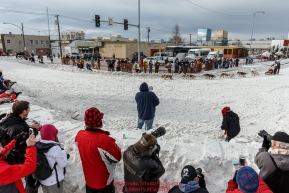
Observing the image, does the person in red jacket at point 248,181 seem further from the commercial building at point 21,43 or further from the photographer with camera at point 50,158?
the commercial building at point 21,43

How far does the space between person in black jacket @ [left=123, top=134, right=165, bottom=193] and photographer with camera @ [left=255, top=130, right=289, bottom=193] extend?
1177mm

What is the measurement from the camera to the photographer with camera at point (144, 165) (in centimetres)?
223

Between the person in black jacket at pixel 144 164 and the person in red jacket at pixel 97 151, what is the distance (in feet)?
1.03

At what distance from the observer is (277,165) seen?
7.73 ft

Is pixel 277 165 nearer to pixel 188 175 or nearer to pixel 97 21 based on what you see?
pixel 188 175

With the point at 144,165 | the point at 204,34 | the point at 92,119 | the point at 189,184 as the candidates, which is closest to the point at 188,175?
the point at 189,184

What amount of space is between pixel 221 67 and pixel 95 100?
22070mm

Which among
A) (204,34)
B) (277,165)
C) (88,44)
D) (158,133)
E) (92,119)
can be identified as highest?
(204,34)

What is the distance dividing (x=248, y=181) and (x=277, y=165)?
58cm

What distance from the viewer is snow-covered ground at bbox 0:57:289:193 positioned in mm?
3883

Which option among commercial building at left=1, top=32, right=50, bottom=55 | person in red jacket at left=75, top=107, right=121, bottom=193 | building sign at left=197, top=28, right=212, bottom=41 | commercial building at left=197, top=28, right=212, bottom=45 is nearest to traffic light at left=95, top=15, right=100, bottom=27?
person in red jacket at left=75, top=107, right=121, bottom=193

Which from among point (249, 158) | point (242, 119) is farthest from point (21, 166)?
point (242, 119)

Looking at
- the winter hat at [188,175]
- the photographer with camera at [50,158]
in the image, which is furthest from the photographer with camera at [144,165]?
the photographer with camera at [50,158]

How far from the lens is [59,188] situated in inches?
114
